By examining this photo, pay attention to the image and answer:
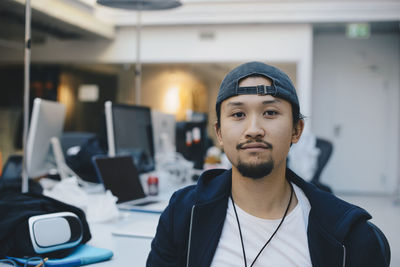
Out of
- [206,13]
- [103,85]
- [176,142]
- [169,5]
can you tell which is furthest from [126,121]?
[103,85]

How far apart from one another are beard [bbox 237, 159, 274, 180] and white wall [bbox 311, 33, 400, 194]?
19.9ft

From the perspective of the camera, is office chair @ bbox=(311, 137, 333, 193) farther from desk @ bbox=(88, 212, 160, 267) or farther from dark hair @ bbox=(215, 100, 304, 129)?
dark hair @ bbox=(215, 100, 304, 129)

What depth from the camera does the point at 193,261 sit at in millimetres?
975

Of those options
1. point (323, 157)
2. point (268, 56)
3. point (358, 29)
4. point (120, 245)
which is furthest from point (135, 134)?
point (358, 29)

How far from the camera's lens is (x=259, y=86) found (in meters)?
0.98

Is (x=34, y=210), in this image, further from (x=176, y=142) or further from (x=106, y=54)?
(x=106, y=54)

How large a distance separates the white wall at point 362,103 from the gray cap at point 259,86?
236 inches

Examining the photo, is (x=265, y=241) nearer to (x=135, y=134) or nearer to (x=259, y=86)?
(x=259, y=86)

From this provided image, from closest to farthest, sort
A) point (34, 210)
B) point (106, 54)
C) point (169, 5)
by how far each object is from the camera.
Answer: point (34, 210) → point (169, 5) → point (106, 54)

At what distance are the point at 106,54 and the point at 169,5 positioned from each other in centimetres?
434

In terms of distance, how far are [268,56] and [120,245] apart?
17.5ft

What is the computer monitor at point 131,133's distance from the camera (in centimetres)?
219

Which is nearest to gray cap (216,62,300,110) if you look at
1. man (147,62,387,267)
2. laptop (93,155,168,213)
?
man (147,62,387,267)

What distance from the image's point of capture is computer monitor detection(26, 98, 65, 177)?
2055mm
